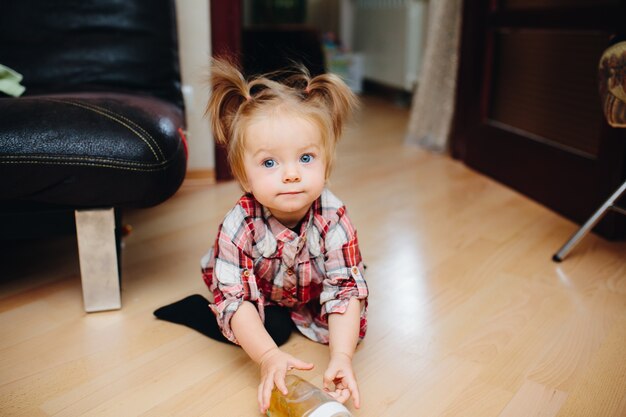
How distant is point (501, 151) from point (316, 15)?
10.1ft

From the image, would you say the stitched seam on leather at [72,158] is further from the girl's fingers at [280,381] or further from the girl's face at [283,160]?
the girl's fingers at [280,381]

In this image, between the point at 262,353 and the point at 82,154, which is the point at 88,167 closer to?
the point at 82,154

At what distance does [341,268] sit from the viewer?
93cm

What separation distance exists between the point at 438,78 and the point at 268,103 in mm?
1689

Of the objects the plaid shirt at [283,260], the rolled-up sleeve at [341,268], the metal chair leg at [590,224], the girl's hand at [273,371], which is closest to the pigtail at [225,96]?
the plaid shirt at [283,260]

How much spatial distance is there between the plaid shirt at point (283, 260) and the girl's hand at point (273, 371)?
11cm

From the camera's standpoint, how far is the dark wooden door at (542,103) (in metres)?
1.50

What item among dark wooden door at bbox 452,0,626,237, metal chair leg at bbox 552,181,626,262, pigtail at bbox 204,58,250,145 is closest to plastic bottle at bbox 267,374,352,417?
pigtail at bbox 204,58,250,145

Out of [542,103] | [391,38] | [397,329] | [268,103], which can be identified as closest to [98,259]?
[268,103]

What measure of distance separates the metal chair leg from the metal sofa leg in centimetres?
94

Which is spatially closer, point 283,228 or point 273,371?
point 273,371

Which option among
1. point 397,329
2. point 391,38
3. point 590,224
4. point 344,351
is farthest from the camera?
point 391,38

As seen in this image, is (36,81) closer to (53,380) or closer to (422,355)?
(53,380)

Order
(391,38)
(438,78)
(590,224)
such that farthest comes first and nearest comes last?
(391,38) < (438,78) < (590,224)
